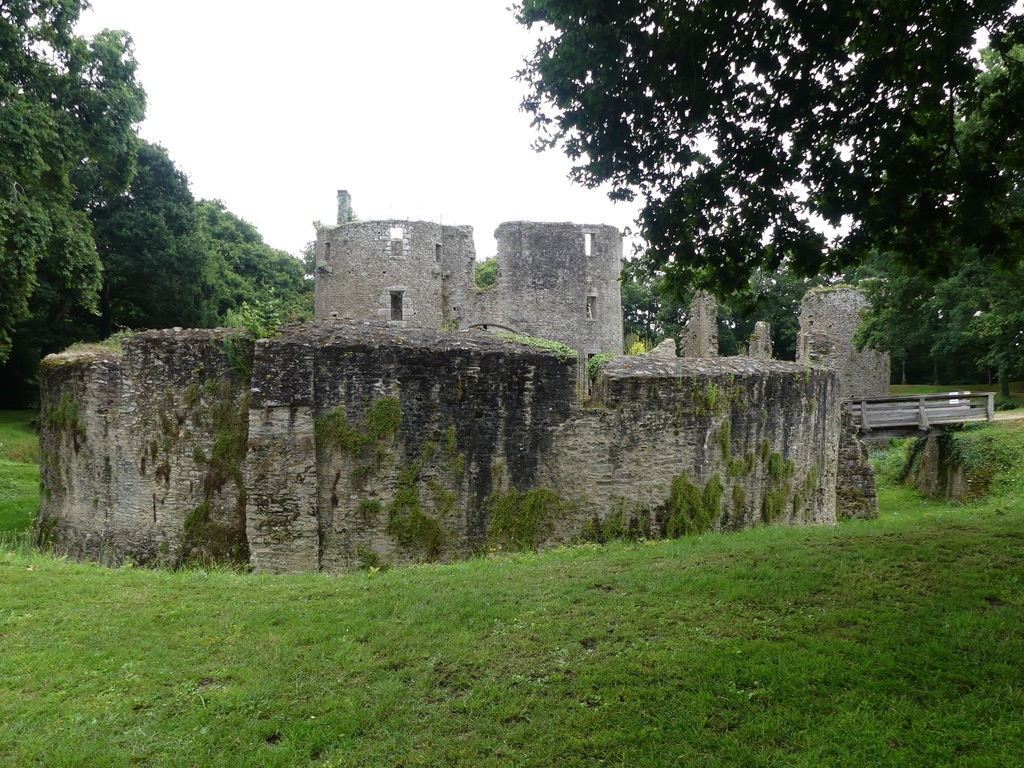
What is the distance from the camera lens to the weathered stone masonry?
9.48m

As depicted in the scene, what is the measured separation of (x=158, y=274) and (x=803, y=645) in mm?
31002

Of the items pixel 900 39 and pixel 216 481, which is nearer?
pixel 900 39

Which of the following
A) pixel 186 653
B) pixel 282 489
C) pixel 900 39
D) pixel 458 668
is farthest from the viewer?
pixel 282 489

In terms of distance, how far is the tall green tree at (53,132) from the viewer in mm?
14438

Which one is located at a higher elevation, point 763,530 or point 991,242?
point 991,242

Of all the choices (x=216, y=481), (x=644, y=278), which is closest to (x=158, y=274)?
(x=216, y=481)

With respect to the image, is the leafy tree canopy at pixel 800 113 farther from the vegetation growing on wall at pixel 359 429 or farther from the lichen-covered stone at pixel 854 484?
the lichen-covered stone at pixel 854 484

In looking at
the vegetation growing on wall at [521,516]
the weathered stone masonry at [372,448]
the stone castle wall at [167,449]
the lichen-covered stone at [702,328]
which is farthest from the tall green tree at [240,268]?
the vegetation growing on wall at [521,516]

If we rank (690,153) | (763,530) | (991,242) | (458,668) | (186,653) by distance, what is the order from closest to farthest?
(458,668) → (186,653) → (991,242) → (690,153) → (763,530)

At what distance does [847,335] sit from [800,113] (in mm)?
32257

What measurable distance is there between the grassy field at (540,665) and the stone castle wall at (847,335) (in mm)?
29915

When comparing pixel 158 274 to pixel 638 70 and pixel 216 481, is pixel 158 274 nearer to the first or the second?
pixel 216 481

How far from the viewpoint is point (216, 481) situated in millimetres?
10125

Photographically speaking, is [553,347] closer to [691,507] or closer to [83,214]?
[691,507]
